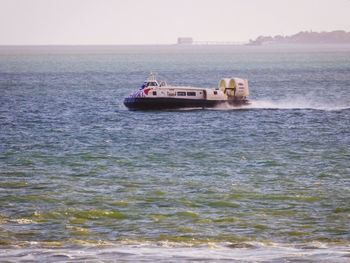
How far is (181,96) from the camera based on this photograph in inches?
3051

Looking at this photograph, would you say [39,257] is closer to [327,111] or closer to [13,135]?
[13,135]

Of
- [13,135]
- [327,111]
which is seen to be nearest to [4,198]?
[13,135]

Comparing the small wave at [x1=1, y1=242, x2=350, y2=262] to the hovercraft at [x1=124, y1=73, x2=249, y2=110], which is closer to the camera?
the small wave at [x1=1, y1=242, x2=350, y2=262]

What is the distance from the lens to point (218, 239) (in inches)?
1107

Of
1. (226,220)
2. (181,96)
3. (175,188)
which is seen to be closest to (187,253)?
(226,220)

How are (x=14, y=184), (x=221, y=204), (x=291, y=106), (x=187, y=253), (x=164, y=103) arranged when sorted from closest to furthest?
(x=187, y=253) < (x=221, y=204) < (x=14, y=184) < (x=164, y=103) < (x=291, y=106)

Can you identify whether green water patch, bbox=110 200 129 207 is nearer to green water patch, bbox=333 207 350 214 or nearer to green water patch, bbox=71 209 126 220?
green water patch, bbox=71 209 126 220

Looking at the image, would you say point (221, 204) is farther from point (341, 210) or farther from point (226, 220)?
point (341, 210)

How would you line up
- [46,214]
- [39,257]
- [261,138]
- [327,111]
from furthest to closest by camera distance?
1. [327,111]
2. [261,138]
3. [46,214]
4. [39,257]

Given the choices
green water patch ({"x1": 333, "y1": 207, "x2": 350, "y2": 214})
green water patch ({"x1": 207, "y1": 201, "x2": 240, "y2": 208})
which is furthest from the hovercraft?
green water patch ({"x1": 333, "y1": 207, "x2": 350, "y2": 214})

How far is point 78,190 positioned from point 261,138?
2318 centimetres

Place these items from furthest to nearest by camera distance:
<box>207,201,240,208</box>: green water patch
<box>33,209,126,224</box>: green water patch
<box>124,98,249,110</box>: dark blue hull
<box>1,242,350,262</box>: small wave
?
<box>124,98,249,110</box>: dark blue hull → <box>207,201,240,208</box>: green water patch → <box>33,209,126,224</box>: green water patch → <box>1,242,350,262</box>: small wave

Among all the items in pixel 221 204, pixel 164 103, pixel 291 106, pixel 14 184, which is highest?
pixel 221 204

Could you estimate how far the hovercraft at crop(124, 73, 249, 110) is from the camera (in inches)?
2997
